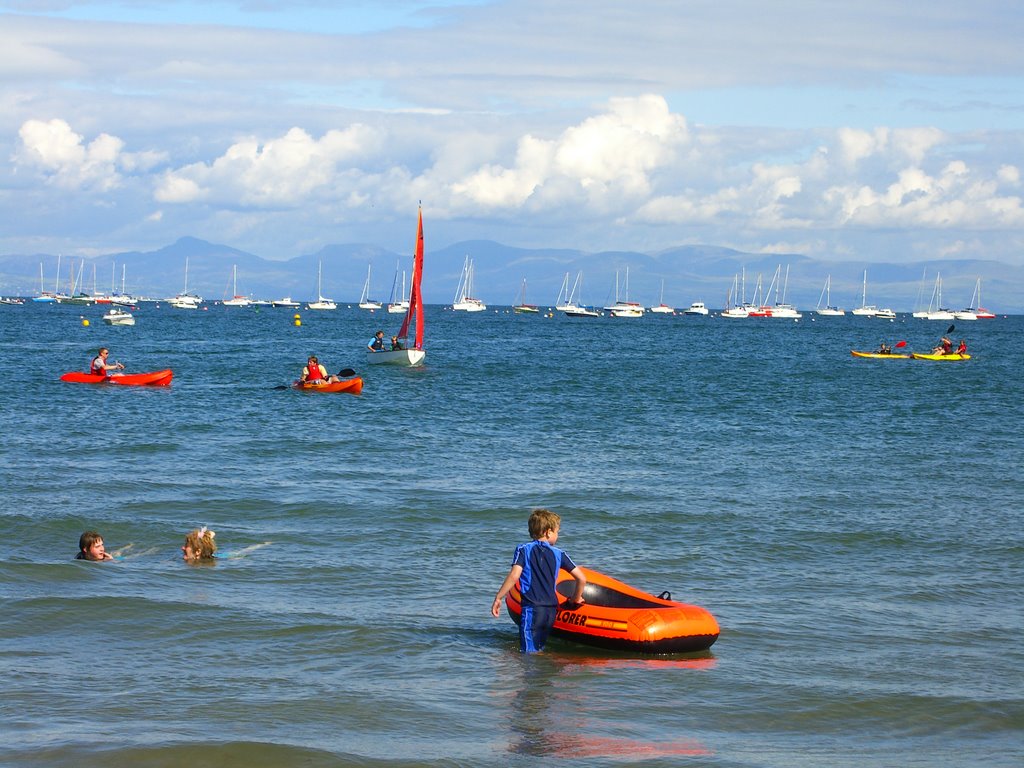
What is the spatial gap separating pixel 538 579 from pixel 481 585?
13.5ft

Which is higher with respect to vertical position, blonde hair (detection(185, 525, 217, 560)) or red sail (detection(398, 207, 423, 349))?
red sail (detection(398, 207, 423, 349))

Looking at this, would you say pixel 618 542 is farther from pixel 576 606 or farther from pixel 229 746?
pixel 229 746

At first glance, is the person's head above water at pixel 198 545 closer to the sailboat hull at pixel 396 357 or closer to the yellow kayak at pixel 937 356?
the sailboat hull at pixel 396 357

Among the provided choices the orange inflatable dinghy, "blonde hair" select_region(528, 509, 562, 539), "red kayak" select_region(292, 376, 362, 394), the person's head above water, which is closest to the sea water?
the orange inflatable dinghy

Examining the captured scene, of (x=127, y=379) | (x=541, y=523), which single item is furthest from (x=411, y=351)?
(x=541, y=523)

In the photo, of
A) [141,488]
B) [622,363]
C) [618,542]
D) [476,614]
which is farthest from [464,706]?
[622,363]

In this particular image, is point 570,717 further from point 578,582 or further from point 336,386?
point 336,386

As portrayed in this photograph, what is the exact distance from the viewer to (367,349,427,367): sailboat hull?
56062 millimetres

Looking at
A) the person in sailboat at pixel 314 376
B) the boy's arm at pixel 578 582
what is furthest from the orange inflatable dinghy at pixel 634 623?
the person in sailboat at pixel 314 376

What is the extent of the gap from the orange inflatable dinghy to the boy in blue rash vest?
264mm

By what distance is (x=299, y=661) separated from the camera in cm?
1236

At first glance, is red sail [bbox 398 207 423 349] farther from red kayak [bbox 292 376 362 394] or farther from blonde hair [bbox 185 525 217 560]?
blonde hair [bbox 185 525 217 560]

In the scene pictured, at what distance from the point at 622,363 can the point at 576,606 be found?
61.0 metres

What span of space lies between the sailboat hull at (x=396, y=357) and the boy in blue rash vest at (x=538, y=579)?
43950 millimetres
